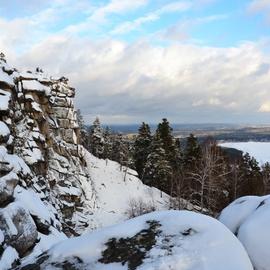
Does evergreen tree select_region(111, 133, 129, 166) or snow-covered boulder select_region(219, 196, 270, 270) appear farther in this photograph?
evergreen tree select_region(111, 133, 129, 166)

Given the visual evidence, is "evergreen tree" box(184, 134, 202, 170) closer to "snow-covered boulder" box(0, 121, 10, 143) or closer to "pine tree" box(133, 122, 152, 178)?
"pine tree" box(133, 122, 152, 178)

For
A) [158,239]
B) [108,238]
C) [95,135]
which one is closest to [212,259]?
[158,239]

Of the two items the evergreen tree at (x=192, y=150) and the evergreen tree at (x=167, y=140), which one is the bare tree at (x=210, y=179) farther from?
the evergreen tree at (x=167, y=140)

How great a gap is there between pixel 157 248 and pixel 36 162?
19.2 meters

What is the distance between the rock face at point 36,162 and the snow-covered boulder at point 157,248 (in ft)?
14.5

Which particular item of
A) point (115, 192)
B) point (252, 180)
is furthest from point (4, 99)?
point (115, 192)

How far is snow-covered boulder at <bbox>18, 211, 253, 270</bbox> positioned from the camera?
5828 millimetres

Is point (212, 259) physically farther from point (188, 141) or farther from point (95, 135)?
point (95, 135)

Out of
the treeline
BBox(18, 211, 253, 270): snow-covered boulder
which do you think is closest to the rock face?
BBox(18, 211, 253, 270): snow-covered boulder

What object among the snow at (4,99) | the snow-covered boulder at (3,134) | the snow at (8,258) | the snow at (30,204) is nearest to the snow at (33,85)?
the snow at (4,99)

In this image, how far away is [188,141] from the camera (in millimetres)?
56875

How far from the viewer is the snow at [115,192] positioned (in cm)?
4788

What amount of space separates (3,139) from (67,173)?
1045 inches

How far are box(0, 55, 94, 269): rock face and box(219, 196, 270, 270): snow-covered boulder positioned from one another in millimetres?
5216
